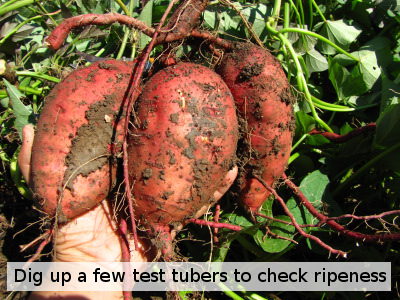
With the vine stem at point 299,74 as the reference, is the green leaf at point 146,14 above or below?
above

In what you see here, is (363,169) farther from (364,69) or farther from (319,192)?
(364,69)

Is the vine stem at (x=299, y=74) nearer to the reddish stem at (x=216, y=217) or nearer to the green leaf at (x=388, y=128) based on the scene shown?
the green leaf at (x=388, y=128)

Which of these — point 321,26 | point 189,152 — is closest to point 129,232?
point 189,152

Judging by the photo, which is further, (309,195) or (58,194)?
(309,195)

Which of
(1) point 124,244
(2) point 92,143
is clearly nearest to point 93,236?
(1) point 124,244

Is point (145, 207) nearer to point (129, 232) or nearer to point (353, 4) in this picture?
point (129, 232)

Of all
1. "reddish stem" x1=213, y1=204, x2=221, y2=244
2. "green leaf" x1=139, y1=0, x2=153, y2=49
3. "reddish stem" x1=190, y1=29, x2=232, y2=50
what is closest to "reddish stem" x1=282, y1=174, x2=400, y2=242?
"reddish stem" x1=213, y1=204, x2=221, y2=244

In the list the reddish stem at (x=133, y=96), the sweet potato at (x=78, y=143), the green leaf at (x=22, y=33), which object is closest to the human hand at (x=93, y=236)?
the sweet potato at (x=78, y=143)
